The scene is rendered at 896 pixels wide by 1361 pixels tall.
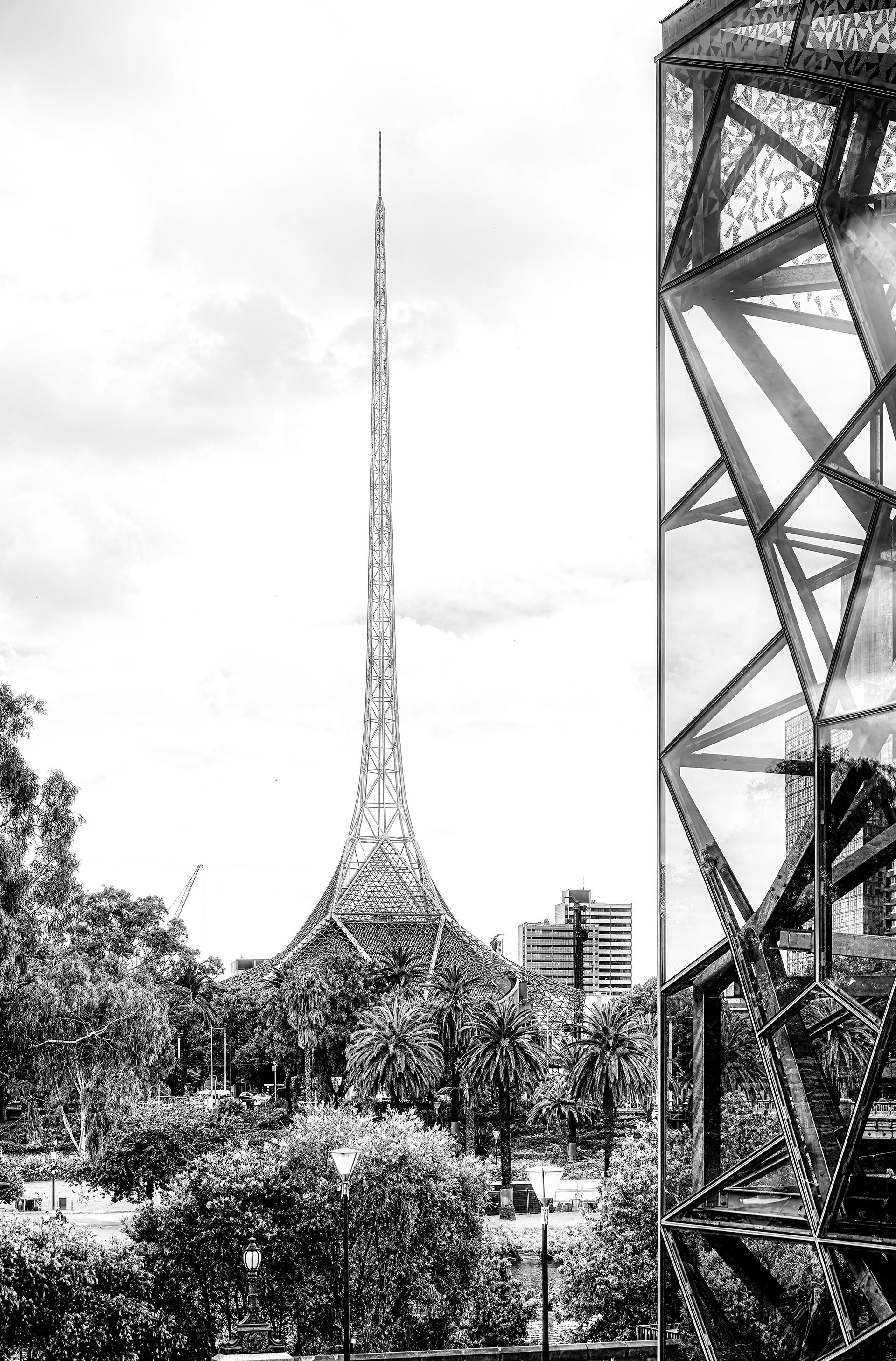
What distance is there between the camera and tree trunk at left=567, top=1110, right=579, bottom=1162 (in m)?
48.2

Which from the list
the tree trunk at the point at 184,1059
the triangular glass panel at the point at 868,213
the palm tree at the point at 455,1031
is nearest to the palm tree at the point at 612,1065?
the palm tree at the point at 455,1031

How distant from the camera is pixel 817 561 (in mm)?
9344

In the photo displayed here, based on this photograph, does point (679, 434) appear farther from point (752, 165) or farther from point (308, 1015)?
point (308, 1015)

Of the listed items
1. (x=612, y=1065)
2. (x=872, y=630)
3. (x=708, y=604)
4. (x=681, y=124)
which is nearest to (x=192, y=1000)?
(x=612, y=1065)

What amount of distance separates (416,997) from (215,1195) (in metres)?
34.3

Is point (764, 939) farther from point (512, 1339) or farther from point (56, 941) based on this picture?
point (56, 941)

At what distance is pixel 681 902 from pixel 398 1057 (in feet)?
123

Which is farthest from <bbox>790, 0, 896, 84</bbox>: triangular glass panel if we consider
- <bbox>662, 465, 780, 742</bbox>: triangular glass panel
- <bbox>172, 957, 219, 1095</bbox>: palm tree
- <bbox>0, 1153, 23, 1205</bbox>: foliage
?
<bbox>172, 957, 219, 1095</bbox>: palm tree

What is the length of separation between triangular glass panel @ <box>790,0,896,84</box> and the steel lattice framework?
6581cm

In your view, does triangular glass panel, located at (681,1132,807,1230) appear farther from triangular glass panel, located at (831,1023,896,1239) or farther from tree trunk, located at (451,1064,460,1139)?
tree trunk, located at (451,1064,460,1139)

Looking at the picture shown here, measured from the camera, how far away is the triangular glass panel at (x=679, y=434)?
10.6 metres

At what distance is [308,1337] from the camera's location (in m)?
24.2

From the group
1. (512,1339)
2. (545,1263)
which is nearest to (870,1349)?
(545,1263)

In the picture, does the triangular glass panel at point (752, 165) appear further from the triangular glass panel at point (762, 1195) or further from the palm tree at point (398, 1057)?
the palm tree at point (398, 1057)
